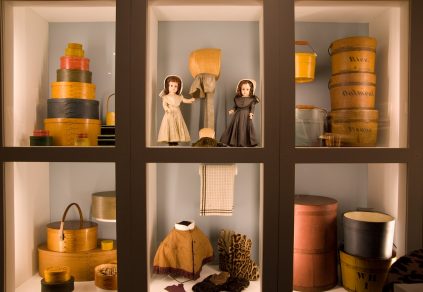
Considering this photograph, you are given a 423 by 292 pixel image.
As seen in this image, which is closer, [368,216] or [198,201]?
[368,216]

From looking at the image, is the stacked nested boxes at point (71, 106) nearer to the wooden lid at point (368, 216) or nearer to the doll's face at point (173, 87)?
the doll's face at point (173, 87)

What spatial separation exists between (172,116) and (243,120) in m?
0.27

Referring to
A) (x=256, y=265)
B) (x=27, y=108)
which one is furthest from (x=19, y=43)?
(x=256, y=265)

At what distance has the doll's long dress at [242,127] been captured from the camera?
1.32m

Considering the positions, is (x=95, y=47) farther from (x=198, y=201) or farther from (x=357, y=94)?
(x=357, y=94)

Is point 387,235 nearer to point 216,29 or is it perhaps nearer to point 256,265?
point 256,265

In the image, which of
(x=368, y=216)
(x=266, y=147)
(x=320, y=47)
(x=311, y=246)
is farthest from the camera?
(x=320, y=47)

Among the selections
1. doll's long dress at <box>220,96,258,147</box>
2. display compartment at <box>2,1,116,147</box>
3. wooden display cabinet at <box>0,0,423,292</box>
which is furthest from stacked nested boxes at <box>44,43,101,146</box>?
doll's long dress at <box>220,96,258,147</box>

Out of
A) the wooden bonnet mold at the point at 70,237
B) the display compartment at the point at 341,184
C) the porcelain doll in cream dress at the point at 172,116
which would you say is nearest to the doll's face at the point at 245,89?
the porcelain doll in cream dress at the point at 172,116

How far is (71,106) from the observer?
1279 millimetres

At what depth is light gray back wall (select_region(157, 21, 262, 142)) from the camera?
1484mm

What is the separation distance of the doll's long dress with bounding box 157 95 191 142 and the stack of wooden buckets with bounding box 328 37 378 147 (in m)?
0.55

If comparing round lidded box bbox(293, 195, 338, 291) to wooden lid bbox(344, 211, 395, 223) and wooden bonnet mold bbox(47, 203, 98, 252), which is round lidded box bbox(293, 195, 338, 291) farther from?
wooden bonnet mold bbox(47, 203, 98, 252)

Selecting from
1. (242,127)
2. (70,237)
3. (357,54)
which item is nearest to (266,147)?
(242,127)
